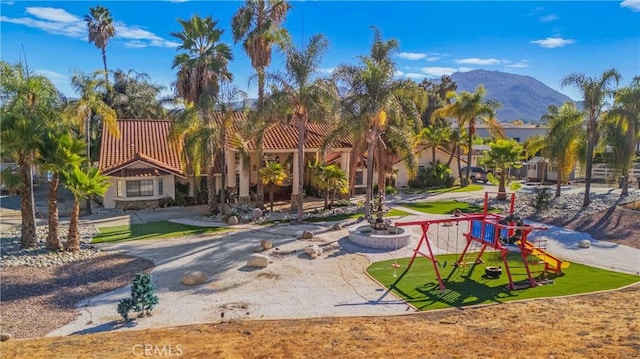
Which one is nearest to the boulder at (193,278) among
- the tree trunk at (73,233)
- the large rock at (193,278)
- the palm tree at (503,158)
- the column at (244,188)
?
the large rock at (193,278)

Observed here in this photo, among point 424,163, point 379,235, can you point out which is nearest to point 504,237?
point 379,235

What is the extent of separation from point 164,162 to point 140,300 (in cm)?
2176

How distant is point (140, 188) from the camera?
31.0 m

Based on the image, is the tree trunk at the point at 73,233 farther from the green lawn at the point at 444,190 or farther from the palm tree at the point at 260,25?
the green lawn at the point at 444,190

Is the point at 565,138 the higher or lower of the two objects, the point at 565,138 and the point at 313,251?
the higher

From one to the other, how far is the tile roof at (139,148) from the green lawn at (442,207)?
16.5 meters

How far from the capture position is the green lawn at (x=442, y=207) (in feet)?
95.7

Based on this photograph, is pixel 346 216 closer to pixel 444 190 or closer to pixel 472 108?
pixel 444 190

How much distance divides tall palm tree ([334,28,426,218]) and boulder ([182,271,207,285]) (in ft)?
39.5

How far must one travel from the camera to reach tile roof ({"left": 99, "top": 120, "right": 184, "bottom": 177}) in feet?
103

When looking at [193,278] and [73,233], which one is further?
[73,233]

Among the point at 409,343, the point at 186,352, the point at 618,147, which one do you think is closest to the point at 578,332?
the point at 409,343

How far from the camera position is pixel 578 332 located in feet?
36.7

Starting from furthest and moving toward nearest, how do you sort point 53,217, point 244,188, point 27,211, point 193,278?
point 244,188 < point 27,211 < point 53,217 < point 193,278
